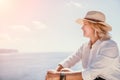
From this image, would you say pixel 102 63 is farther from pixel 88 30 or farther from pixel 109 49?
pixel 88 30

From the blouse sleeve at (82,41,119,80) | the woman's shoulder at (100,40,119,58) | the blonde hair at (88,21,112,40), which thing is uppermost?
the blonde hair at (88,21,112,40)

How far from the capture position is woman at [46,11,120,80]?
1820 mm

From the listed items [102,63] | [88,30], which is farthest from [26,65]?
[102,63]

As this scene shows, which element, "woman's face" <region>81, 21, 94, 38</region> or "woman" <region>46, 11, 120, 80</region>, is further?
"woman's face" <region>81, 21, 94, 38</region>

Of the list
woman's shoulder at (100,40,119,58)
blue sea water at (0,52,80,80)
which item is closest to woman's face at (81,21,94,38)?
woman's shoulder at (100,40,119,58)

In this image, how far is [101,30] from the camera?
6.47 feet

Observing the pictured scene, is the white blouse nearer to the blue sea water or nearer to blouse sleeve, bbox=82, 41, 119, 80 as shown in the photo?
blouse sleeve, bbox=82, 41, 119, 80

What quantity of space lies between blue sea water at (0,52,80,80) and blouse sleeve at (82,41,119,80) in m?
0.77

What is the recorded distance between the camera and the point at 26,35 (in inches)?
99.3

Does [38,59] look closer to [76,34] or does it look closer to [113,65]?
[76,34]

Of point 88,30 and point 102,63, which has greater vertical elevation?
point 88,30

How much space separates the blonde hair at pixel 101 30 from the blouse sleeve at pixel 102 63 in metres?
0.10

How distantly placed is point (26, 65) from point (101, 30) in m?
0.86

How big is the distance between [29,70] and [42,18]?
498 millimetres
